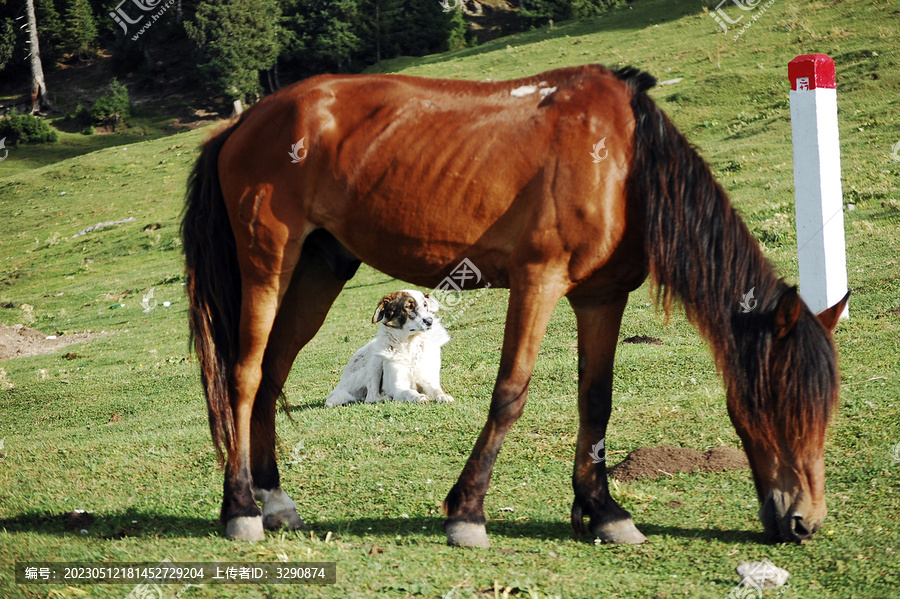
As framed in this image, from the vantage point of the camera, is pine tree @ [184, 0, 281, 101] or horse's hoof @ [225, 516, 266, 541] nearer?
horse's hoof @ [225, 516, 266, 541]

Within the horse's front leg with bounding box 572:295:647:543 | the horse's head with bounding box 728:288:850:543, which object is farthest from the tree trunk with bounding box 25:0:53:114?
the horse's head with bounding box 728:288:850:543

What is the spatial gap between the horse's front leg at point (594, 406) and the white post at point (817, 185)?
3.98 meters

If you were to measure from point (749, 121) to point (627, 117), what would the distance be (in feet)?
66.3

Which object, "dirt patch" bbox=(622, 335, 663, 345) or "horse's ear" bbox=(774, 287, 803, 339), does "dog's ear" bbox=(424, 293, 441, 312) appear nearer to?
"dirt patch" bbox=(622, 335, 663, 345)

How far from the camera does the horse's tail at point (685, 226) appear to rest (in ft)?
14.0

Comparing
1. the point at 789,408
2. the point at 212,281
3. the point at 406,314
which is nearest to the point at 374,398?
the point at 406,314

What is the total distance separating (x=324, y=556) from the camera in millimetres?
4234

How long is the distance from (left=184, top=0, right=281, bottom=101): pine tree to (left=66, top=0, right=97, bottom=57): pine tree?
947 centimetres

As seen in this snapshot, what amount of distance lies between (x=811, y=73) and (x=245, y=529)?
6.70 m

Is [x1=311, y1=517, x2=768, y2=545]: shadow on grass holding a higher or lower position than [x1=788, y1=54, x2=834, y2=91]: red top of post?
lower

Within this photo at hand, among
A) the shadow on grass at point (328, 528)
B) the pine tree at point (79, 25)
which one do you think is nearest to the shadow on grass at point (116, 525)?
the shadow on grass at point (328, 528)

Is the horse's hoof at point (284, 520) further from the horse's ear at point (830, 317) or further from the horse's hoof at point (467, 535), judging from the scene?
the horse's ear at point (830, 317)

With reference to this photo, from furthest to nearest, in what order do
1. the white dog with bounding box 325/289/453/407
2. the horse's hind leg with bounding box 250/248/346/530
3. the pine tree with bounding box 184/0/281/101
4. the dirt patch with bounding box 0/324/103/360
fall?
the pine tree with bounding box 184/0/281/101, the dirt patch with bounding box 0/324/103/360, the white dog with bounding box 325/289/453/407, the horse's hind leg with bounding box 250/248/346/530

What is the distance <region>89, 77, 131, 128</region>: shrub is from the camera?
150 feet
